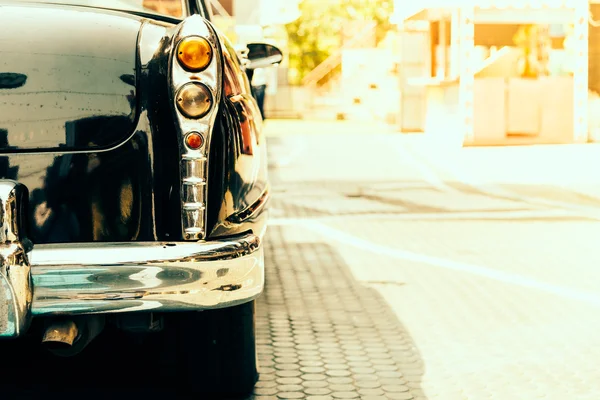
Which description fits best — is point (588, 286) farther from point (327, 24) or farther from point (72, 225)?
point (327, 24)

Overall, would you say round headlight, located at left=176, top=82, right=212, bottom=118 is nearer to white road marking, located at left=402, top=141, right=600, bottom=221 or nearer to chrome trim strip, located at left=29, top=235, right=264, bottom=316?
chrome trim strip, located at left=29, top=235, right=264, bottom=316

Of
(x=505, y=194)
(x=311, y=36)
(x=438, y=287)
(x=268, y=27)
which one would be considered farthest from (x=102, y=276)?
(x=311, y=36)

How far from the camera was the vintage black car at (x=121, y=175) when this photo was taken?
2.84m

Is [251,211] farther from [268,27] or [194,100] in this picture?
[268,27]

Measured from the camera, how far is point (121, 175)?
9.83 feet

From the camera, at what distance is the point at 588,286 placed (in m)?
5.68

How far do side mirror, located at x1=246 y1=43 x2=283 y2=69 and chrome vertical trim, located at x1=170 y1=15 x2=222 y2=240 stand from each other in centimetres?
211

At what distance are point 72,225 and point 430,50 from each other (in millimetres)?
19215

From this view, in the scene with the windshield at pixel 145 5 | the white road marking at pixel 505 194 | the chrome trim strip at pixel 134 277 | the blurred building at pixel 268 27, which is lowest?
the white road marking at pixel 505 194

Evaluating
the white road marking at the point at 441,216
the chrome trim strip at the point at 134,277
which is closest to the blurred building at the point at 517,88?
the white road marking at the point at 441,216

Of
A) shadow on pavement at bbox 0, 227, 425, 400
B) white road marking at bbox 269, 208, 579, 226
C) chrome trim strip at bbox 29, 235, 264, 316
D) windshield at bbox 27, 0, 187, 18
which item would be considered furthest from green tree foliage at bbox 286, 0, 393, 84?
chrome trim strip at bbox 29, 235, 264, 316

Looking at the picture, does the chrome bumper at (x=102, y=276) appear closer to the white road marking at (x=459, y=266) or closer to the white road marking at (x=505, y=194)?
the white road marking at (x=459, y=266)

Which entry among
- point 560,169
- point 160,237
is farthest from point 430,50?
point 160,237

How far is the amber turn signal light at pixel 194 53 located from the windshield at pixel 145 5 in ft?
2.33
